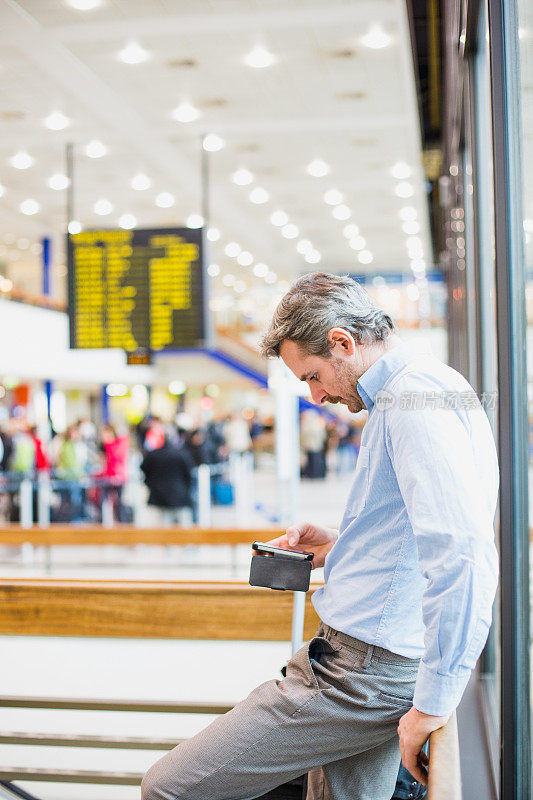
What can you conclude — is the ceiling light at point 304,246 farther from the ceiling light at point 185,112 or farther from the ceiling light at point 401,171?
the ceiling light at point 185,112

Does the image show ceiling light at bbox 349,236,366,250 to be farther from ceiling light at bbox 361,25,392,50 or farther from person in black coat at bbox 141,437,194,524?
ceiling light at bbox 361,25,392,50

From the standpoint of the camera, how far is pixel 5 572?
7.84m

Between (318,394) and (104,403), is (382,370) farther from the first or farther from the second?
(104,403)

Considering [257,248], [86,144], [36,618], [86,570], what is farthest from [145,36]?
[257,248]

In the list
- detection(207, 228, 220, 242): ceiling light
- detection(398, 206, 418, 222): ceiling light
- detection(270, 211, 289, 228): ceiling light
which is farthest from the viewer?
detection(207, 228, 220, 242): ceiling light

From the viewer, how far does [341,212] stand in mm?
13047

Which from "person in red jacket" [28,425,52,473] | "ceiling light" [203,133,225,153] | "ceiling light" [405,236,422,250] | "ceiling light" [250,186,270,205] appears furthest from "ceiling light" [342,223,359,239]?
"person in red jacket" [28,425,52,473]

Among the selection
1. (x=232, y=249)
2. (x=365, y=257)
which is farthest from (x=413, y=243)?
(x=232, y=249)

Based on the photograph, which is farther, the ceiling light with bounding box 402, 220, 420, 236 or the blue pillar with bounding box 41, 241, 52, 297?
the blue pillar with bounding box 41, 241, 52, 297

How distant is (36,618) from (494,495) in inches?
86.6

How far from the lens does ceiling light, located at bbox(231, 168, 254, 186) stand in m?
10.3

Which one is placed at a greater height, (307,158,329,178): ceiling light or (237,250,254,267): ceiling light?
(237,250,254,267): ceiling light

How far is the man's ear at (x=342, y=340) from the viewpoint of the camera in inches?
61.2

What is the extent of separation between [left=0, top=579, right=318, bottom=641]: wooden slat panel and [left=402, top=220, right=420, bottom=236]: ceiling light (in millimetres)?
11832
